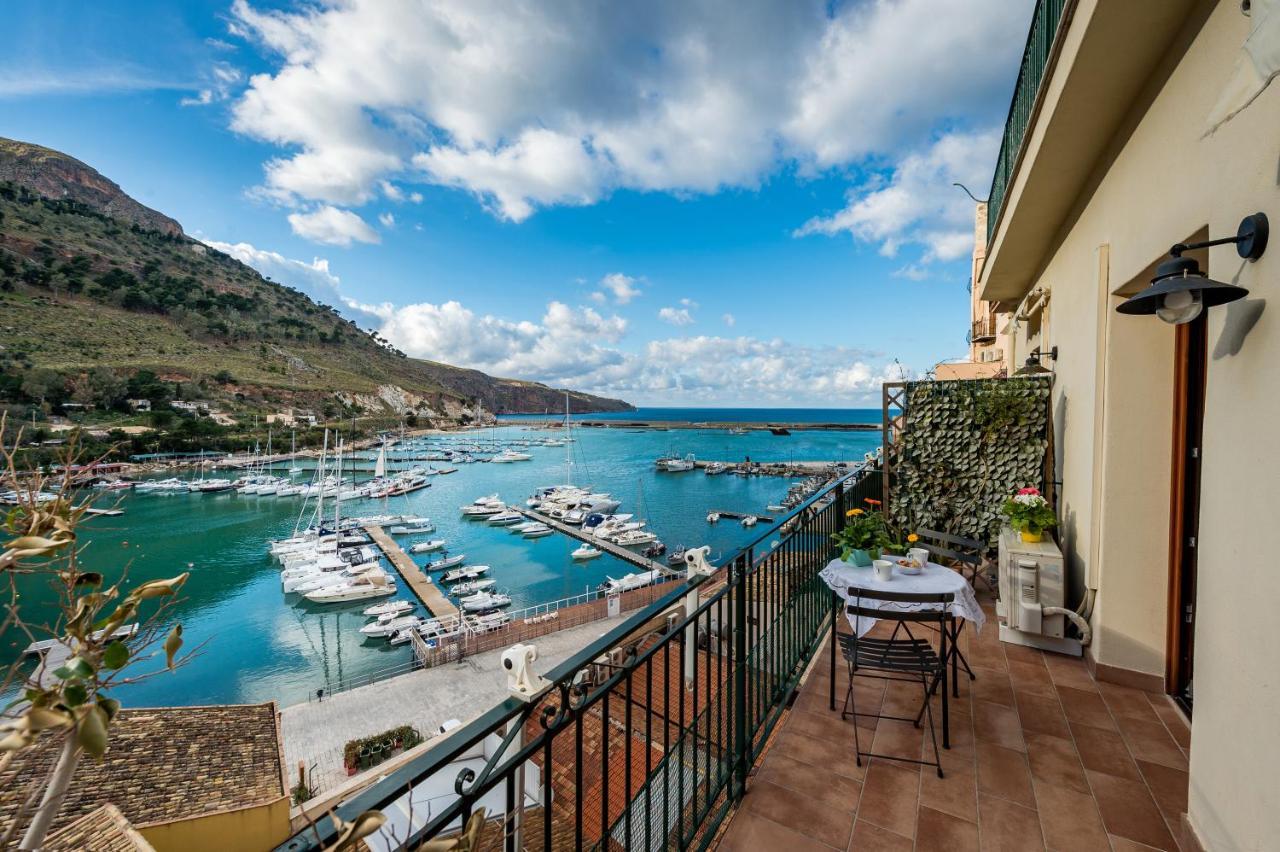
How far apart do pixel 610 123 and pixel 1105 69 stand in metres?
9.90

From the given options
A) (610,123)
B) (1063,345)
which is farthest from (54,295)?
(1063,345)

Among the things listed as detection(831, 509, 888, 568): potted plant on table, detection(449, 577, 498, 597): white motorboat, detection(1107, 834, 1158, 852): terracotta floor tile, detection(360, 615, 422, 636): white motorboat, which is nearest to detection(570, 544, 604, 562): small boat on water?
detection(449, 577, 498, 597): white motorboat

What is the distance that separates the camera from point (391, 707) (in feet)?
47.2

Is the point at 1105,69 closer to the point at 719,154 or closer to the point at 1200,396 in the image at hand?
the point at 1200,396

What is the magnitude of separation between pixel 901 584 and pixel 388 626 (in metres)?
21.6

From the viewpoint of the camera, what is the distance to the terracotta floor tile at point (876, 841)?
2283 mm

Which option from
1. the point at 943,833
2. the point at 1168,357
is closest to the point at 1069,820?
the point at 943,833

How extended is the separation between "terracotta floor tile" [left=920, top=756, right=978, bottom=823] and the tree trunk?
3.18 meters

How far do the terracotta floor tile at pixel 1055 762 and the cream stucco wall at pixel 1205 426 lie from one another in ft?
1.75

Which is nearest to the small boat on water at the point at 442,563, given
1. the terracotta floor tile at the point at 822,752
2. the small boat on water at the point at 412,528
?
the small boat on water at the point at 412,528

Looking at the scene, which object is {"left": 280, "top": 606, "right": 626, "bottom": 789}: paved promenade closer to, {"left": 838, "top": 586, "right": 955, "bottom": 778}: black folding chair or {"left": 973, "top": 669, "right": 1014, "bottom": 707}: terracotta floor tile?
{"left": 973, "top": 669, "right": 1014, "bottom": 707}: terracotta floor tile

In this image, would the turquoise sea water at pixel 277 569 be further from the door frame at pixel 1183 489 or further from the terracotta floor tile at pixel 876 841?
the door frame at pixel 1183 489

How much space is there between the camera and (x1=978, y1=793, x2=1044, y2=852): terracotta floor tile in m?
2.29

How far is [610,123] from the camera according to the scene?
1115 centimetres
